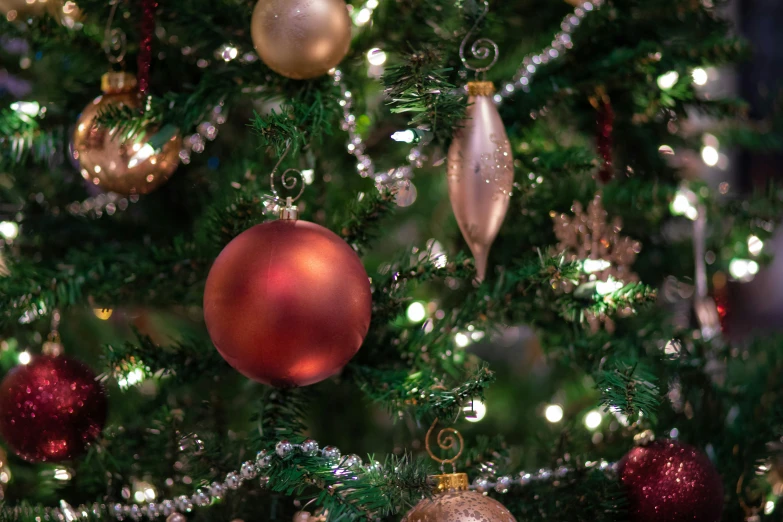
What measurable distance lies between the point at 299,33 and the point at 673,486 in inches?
18.1

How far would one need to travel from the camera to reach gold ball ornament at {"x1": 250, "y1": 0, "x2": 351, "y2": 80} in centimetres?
56

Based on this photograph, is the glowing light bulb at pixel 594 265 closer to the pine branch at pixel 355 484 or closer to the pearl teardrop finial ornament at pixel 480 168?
the pearl teardrop finial ornament at pixel 480 168

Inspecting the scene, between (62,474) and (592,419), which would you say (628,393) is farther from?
(62,474)

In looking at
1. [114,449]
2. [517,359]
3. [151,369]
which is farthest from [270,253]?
[517,359]

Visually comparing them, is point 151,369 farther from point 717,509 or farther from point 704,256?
point 704,256

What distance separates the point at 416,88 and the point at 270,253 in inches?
6.1

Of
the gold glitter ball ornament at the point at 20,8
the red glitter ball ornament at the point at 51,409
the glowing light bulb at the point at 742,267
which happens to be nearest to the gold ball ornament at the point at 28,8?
the gold glitter ball ornament at the point at 20,8

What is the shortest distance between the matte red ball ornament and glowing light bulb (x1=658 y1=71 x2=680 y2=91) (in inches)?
16.5


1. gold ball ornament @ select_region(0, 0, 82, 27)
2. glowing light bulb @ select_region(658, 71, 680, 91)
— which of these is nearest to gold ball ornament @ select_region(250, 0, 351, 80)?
gold ball ornament @ select_region(0, 0, 82, 27)

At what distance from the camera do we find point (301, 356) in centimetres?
49

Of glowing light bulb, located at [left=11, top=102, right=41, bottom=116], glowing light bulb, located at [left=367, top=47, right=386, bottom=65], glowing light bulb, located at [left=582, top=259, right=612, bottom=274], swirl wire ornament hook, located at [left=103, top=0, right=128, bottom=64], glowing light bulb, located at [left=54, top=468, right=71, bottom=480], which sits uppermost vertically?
swirl wire ornament hook, located at [left=103, top=0, right=128, bottom=64]

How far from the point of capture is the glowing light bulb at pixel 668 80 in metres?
0.72

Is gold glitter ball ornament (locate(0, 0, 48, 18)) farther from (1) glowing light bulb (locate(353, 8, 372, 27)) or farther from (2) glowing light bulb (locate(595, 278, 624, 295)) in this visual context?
(2) glowing light bulb (locate(595, 278, 624, 295))

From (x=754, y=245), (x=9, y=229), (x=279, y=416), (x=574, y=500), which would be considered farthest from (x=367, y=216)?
(x=754, y=245)
